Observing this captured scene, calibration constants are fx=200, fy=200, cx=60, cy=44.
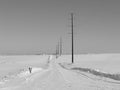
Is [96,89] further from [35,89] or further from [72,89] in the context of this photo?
[35,89]

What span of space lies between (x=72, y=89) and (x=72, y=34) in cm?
3411

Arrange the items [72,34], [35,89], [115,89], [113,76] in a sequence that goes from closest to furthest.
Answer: [115,89] → [35,89] → [113,76] → [72,34]

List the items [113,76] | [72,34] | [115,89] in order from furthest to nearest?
[72,34]
[113,76]
[115,89]

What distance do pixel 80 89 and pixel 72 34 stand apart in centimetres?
3412

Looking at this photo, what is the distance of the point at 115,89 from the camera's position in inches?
407

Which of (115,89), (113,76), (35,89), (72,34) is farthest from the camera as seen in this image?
(72,34)

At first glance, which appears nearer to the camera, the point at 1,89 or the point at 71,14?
the point at 1,89

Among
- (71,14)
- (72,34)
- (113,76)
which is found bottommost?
(113,76)

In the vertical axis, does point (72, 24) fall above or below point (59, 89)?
above

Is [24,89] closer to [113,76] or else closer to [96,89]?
[96,89]

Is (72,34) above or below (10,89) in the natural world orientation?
above

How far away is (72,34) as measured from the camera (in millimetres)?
44562

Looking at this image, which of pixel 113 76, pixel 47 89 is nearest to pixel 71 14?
pixel 113 76

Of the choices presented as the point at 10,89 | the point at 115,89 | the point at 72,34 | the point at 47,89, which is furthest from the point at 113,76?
the point at 72,34
